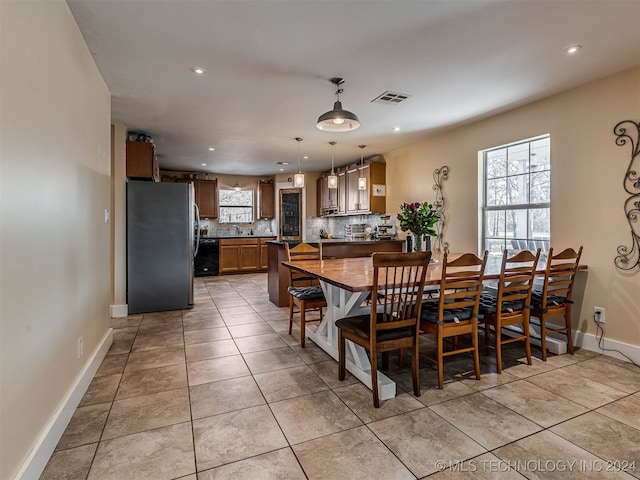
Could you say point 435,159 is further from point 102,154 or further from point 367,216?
point 102,154

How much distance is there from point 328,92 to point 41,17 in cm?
222

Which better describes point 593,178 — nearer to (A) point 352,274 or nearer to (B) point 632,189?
(B) point 632,189

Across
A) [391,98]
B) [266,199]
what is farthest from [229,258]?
[391,98]

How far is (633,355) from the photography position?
9.30 feet

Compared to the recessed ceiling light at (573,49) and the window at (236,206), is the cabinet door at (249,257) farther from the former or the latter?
the recessed ceiling light at (573,49)

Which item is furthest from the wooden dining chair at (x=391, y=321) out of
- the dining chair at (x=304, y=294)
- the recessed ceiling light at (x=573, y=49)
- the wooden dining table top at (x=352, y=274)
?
the recessed ceiling light at (x=573, y=49)

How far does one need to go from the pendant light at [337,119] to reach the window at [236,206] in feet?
19.4

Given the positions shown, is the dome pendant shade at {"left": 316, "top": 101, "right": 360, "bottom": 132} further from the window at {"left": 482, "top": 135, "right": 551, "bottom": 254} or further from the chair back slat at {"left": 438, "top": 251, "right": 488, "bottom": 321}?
the window at {"left": 482, "top": 135, "right": 551, "bottom": 254}

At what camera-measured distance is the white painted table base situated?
2290 millimetres

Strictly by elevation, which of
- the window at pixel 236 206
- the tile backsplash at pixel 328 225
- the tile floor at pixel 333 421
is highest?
the window at pixel 236 206

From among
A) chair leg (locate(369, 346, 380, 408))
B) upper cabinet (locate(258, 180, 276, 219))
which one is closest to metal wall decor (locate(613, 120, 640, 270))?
chair leg (locate(369, 346, 380, 408))

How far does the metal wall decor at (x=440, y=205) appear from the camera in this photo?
478 cm

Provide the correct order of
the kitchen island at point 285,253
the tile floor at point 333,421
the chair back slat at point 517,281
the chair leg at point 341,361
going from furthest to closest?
the kitchen island at point 285,253 → the chair back slat at point 517,281 → the chair leg at point 341,361 → the tile floor at point 333,421

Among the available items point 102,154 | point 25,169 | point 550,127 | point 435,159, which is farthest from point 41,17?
point 435,159
